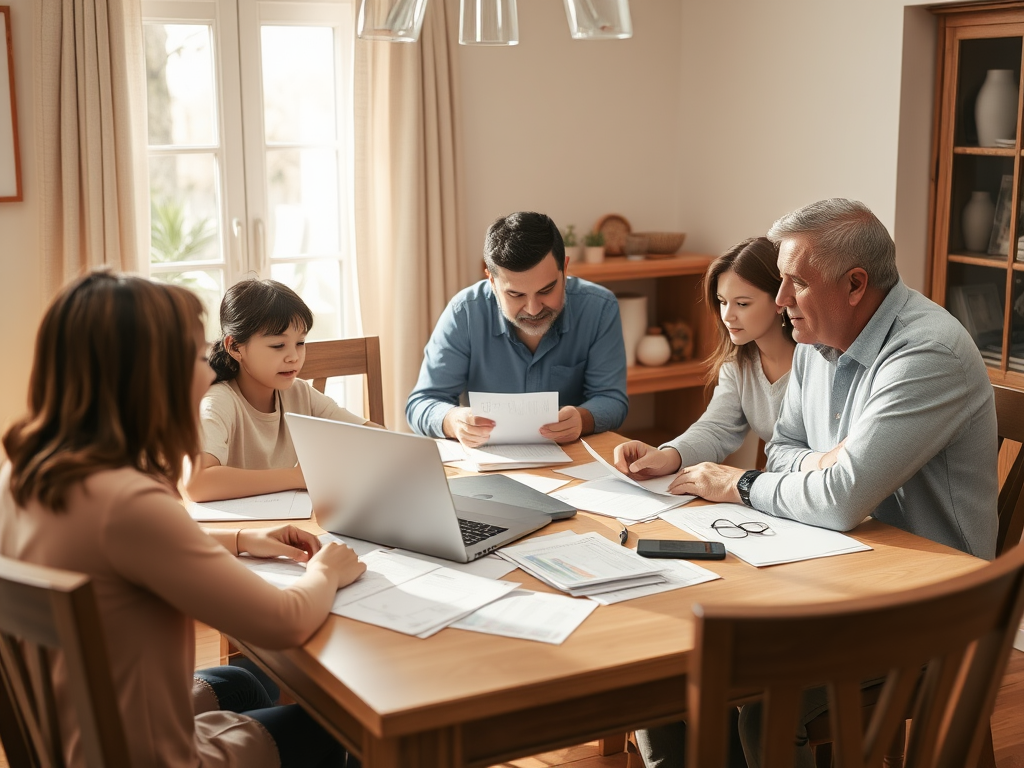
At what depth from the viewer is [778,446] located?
2189 mm

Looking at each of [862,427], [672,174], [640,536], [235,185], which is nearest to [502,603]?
[640,536]

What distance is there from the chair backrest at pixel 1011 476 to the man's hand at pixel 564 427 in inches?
34.6

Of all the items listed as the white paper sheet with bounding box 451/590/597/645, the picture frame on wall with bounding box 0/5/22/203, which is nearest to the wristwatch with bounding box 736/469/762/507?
the white paper sheet with bounding box 451/590/597/645

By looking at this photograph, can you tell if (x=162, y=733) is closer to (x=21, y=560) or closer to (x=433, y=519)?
(x=21, y=560)

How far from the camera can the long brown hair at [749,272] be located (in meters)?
2.39

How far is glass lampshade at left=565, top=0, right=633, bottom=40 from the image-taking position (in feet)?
5.46

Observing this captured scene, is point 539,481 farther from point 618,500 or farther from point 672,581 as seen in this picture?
point 672,581

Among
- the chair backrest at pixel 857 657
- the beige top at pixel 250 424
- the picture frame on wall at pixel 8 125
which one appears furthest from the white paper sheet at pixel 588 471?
the picture frame on wall at pixel 8 125

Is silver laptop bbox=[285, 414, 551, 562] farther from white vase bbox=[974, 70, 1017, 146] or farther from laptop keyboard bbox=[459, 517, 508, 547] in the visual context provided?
white vase bbox=[974, 70, 1017, 146]

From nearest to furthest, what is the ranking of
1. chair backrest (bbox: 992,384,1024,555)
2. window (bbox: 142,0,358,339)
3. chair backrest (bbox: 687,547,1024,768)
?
chair backrest (bbox: 687,547,1024,768)
chair backrest (bbox: 992,384,1024,555)
window (bbox: 142,0,358,339)

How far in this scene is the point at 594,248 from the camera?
387 cm

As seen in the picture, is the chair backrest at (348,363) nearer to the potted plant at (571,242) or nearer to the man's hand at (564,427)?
the man's hand at (564,427)

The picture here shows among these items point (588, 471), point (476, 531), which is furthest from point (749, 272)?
point (476, 531)

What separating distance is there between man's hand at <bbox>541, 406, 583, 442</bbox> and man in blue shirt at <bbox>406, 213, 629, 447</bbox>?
194 millimetres
